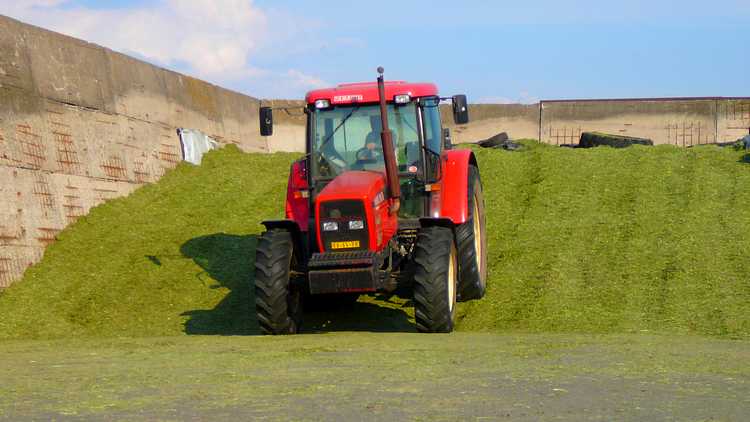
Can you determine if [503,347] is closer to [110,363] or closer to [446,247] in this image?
[446,247]

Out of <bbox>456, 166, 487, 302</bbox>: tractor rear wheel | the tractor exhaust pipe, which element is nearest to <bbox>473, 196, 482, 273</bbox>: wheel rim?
<bbox>456, 166, 487, 302</bbox>: tractor rear wheel

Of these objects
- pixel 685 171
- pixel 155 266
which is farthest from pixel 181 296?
pixel 685 171

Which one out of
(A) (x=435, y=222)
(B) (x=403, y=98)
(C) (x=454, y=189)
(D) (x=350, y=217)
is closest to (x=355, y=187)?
(D) (x=350, y=217)

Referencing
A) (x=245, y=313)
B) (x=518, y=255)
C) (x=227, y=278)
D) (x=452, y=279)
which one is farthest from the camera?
(x=518, y=255)

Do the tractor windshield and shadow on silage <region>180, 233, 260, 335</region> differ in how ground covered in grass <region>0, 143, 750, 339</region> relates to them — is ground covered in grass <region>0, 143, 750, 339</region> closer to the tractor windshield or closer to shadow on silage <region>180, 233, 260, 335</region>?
shadow on silage <region>180, 233, 260, 335</region>

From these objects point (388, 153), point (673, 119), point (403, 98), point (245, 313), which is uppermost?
point (403, 98)

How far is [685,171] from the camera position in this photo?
16.8m

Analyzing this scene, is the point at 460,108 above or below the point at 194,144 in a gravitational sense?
above

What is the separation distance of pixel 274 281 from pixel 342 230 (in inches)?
30.8

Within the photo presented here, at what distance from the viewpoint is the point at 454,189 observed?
11.2 meters

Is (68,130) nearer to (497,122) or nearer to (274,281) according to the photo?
(274,281)

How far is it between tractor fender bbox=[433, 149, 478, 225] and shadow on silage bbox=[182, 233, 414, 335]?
4.07 ft

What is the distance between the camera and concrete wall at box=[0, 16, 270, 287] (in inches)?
518

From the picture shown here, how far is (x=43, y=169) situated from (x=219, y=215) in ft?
9.03
